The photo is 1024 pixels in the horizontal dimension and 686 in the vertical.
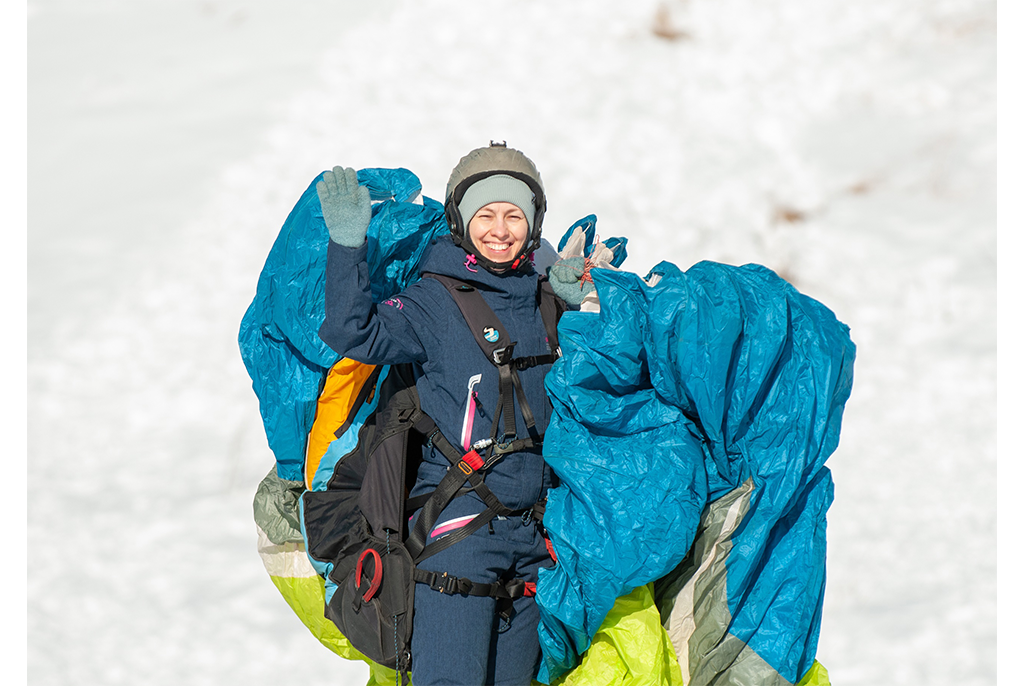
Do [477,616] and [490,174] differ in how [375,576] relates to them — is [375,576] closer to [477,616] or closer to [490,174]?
[477,616]

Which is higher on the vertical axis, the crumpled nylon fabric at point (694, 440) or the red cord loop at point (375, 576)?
the crumpled nylon fabric at point (694, 440)

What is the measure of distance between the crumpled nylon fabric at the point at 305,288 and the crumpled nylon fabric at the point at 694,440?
1.89 feet

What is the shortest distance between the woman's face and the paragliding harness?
0.34 ft

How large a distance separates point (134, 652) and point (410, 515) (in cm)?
161

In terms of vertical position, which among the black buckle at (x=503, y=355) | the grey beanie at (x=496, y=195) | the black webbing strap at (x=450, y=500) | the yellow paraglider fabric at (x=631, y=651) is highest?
the grey beanie at (x=496, y=195)

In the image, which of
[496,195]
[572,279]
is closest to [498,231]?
A: [496,195]

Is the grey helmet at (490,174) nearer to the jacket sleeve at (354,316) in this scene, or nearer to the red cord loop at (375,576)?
the jacket sleeve at (354,316)

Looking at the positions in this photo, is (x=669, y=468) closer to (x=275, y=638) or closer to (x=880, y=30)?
(x=275, y=638)

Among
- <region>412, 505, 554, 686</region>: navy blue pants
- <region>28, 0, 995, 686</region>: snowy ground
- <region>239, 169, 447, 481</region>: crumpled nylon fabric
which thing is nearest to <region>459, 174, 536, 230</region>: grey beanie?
<region>239, 169, 447, 481</region>: crumpled nylon fabric

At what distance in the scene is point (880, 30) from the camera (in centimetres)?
479

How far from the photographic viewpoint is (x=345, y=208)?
1.91 metres

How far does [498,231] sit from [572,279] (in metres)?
0.20

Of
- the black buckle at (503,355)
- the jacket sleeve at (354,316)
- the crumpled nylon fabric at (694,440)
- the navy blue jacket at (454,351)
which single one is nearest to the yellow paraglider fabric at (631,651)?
the crumpled nylon fabric at (694,440)

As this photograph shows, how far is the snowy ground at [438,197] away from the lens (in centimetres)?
328
